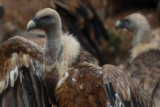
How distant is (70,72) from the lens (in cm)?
371

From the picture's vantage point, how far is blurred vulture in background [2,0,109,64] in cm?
623

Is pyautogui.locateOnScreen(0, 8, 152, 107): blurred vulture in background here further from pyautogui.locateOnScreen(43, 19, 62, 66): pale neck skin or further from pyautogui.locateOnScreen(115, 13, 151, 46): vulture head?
pyautogui.locateOnScreen(115, 13, 151, 46): vulture head

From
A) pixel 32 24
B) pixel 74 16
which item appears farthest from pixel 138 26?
pixel 32 24

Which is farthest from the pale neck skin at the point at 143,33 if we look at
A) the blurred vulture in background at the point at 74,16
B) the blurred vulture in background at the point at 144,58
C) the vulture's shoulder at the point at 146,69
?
the blurred vulture in background at the point at 74,16

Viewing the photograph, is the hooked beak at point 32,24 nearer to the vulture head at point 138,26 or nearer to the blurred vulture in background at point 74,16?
→ the blurred vulture in background at point 74,16

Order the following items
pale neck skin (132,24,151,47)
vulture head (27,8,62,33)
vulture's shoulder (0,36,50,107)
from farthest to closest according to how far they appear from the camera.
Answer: pale neck skin (132,24,151,47) → vulture's shoulder (0,36,50,107) → vulture head (27,8,62,33)

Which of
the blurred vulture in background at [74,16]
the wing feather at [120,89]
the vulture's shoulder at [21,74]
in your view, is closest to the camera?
the wing feather at [120,89]

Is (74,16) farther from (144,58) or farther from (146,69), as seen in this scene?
(146,69)

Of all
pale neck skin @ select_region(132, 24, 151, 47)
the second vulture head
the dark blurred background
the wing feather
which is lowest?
the wing feather

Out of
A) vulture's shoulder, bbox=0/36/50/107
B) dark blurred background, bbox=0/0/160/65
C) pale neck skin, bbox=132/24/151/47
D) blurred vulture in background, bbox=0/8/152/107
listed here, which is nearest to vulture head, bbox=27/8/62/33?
blurred vulture in background, bbox=0/8/152/107

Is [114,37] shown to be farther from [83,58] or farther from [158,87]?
[83,58]

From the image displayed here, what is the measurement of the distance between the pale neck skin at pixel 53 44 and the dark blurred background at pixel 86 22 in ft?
4.65

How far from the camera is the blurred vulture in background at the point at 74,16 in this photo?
623 cm

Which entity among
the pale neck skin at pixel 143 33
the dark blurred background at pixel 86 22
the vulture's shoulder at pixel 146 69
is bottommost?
the vulture's shoulder at pixel 146 69
